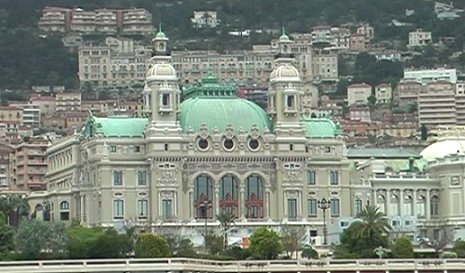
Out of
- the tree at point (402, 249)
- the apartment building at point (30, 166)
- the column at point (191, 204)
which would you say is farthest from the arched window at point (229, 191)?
the apartment building at point (30, 166)

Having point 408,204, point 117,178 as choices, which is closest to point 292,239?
point 117,178

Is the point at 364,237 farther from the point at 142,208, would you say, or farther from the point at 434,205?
the point at 434,205

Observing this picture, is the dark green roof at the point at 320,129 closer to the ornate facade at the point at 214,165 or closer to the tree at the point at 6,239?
the ornate facade at the point at 214,165

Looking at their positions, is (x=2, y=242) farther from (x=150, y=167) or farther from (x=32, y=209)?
(x=32, y=209)

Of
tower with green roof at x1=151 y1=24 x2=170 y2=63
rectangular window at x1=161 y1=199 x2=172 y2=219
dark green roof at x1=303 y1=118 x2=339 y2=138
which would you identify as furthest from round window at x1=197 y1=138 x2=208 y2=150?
tower with green roof at x1=151 y1=24 x2=170 y2=63

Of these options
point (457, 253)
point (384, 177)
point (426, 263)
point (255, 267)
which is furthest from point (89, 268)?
point (384, 177)

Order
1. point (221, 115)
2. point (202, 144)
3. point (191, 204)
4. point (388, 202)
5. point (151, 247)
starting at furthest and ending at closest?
point (388, 202), point (221, 115), point (202, 144), point (191, 204), point (151, 247)

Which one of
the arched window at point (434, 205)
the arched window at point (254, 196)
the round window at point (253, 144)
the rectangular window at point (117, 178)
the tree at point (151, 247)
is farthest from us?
the arched window at point (434, 205)

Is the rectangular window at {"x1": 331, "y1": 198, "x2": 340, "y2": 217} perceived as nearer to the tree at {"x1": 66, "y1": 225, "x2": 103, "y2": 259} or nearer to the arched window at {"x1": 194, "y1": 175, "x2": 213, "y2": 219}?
the arched window at {"x1": 194, "y1": 175, "x2": 213, "y2": 219}
